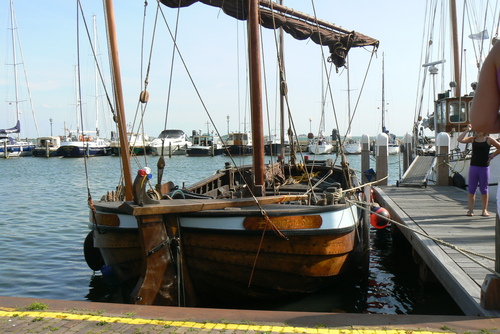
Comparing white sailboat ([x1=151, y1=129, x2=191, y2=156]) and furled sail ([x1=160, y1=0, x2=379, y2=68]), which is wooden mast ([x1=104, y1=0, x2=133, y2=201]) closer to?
furled sail ([x1=160, y1=0, x2=379, y2=68])

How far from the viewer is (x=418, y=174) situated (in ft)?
54.6

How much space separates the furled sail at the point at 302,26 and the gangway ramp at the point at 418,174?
414cm

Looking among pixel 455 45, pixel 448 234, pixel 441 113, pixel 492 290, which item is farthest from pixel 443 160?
pixel 455 45

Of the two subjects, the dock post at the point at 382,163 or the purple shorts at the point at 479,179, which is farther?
the dock post at the point at 382,163

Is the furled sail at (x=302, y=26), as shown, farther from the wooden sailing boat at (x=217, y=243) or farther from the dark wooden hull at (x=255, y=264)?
the dark wooden hull at (x=255, y=264)

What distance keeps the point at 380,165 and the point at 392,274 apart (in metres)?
6.06

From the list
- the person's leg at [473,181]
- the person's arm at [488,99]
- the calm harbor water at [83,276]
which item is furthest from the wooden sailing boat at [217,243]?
the person's arm at [488,99]

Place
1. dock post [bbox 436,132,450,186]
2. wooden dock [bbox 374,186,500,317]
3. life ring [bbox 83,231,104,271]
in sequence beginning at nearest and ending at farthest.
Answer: wooden dock [bbox 374,186,500,317] → life ring [bbox 83,231,104,271] → dock post [bbox 436,132,450,186]

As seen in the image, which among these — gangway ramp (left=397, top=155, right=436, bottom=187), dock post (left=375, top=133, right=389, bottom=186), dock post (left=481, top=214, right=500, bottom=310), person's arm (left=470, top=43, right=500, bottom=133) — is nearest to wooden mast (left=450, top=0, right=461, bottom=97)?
gangway ramp (left=397, top=155, right=436, bottom=187)

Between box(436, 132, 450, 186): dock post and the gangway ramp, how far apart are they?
1.40ft

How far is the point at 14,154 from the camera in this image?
74688 mm

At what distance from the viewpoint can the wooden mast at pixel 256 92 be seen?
779 cm

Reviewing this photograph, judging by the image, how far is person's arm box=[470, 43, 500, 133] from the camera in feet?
12.0

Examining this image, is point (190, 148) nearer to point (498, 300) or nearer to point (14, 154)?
point (14, 154)
